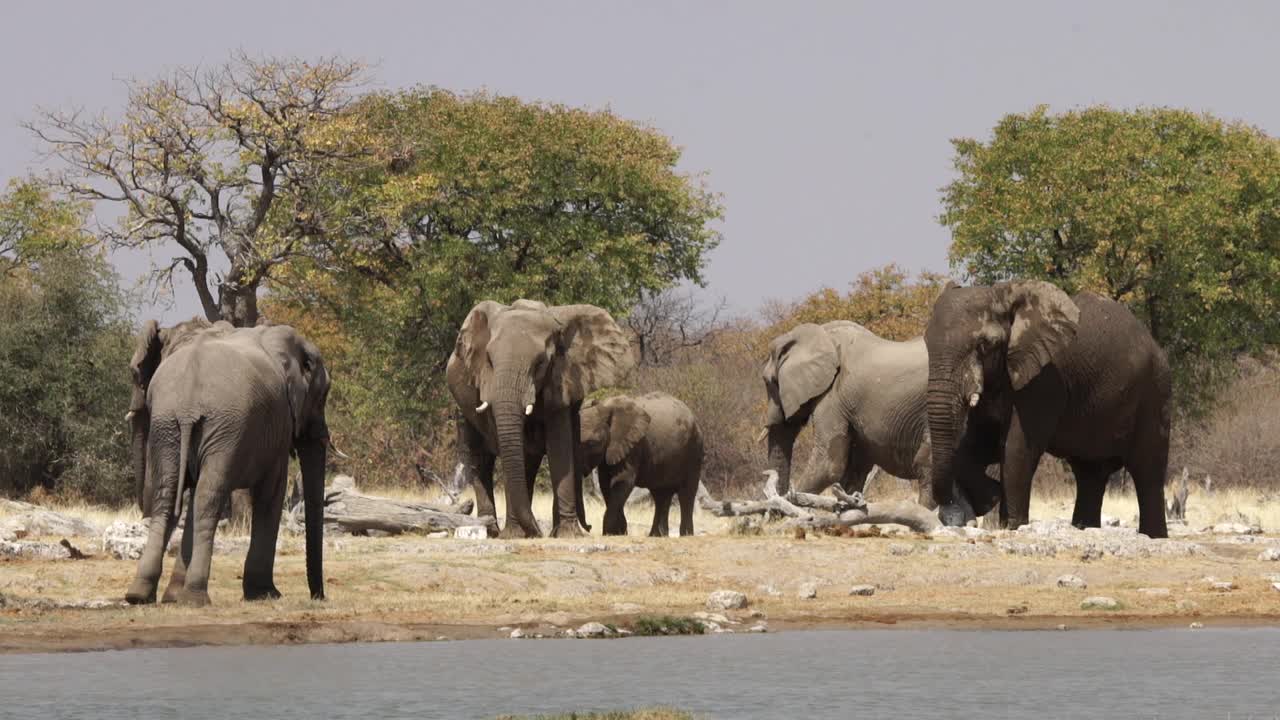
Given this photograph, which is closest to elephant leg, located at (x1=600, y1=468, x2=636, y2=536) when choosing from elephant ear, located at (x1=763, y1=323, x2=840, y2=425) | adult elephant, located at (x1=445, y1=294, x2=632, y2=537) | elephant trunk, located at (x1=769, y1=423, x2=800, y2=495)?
adult elephant, located at (x1=445, y1=294, x2=632, y2=537)

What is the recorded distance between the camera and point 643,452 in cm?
3362

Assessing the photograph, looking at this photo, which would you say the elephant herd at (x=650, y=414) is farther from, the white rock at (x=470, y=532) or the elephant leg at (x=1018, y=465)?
the white rock at (x=470, y=532)

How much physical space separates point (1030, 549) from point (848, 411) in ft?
27.3

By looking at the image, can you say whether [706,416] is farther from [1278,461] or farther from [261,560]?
[261,560]

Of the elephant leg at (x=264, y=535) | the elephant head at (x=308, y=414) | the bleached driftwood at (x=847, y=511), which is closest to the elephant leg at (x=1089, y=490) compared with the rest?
the bleached driftwood at (x=847, y=511)

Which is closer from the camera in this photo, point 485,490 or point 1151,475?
point 1151,475

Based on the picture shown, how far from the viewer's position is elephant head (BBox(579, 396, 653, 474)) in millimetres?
Answer: 32406

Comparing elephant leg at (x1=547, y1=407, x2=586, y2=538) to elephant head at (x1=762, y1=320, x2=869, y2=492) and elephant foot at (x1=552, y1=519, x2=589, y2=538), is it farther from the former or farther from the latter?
elephant head at (x1=762, y1=320, x2=869, y2=492)

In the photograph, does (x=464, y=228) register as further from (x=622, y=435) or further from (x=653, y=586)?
(x=653, y=586)

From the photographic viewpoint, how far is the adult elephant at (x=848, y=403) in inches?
1259

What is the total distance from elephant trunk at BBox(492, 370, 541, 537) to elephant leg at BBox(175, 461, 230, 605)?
29.7 ft

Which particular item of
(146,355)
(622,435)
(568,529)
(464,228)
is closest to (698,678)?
(146,355)

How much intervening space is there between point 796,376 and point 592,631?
48.0 feet

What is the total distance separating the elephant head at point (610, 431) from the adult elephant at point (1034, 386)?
636 centimetres
